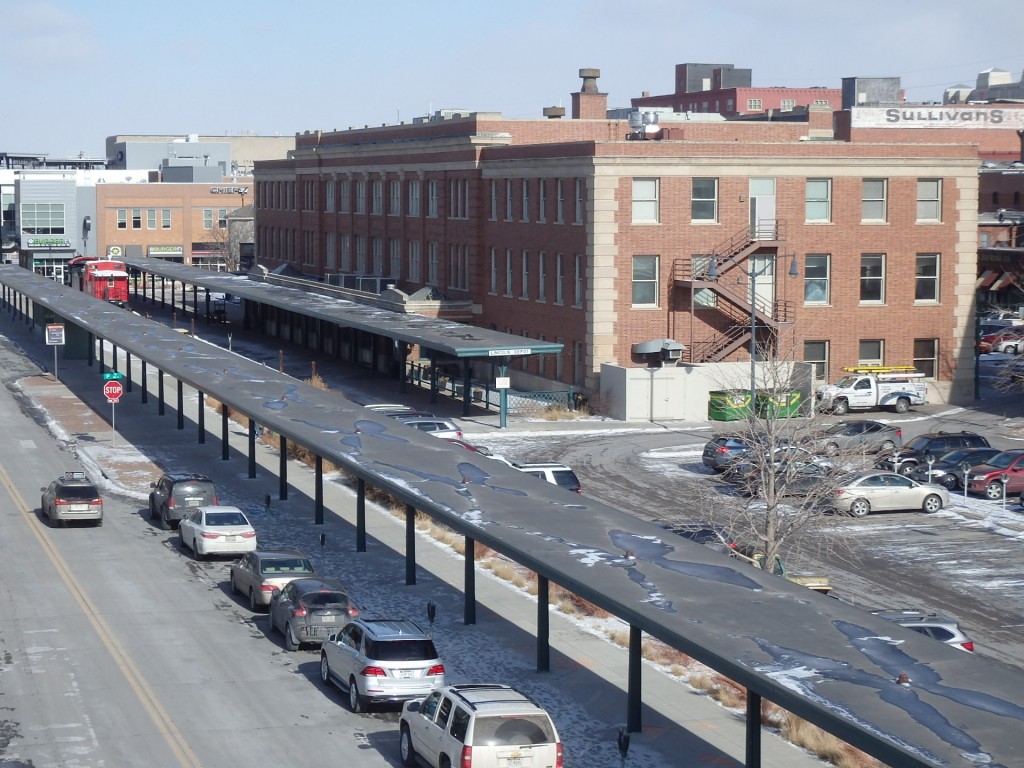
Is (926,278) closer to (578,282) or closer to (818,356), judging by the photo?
(818,356)

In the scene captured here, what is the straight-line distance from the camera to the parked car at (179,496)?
125 ft

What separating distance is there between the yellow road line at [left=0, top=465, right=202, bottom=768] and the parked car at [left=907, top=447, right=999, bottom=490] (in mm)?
26484

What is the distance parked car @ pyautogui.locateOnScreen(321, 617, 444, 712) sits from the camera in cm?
2333

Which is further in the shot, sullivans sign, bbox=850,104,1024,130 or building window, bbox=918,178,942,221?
sullivans sign, bbox=850,104,1024,130

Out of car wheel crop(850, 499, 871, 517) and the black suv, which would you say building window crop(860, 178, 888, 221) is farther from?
car wheel crop(850, 499, 871, 517)

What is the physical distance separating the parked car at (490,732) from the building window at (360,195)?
72518 millimetres

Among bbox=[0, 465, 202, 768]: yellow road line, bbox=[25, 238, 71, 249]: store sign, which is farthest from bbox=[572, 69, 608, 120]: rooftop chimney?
bbox=[25, 238, 71, 249]: store sign

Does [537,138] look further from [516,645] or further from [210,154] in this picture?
[210,154]

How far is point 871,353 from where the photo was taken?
65312 millimetres

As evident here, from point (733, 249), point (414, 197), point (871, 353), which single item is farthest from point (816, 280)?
point (414, 197)

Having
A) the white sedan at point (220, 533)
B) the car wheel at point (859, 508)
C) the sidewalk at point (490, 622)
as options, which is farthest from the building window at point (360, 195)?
the white sedan at point (220, 533)

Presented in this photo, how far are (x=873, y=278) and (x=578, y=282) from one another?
13.2 m

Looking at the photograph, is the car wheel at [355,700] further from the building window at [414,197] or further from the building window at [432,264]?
the building window at [414,197]

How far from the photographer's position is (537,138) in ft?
252
